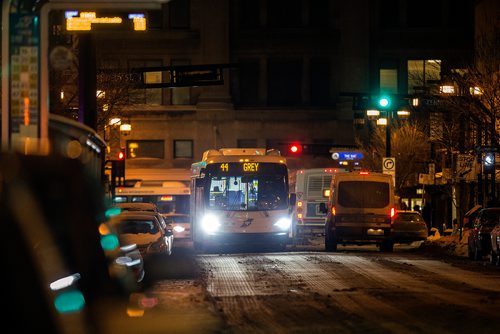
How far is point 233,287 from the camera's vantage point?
19.5 metres

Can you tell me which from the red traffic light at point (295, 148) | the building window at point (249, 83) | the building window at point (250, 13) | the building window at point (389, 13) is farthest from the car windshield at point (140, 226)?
the building window at point (389, 13)

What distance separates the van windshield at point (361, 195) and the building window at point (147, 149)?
37.0 m

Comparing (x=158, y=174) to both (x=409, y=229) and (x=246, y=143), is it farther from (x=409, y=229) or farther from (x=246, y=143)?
(x=409, y=229)

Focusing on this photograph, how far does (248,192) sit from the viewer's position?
35875 mm

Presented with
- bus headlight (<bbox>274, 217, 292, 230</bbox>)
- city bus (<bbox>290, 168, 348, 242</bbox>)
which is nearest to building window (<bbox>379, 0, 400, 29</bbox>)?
city bus (<bbox>290, 168, 348, 242</bbox>)

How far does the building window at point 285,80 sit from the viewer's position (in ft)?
234

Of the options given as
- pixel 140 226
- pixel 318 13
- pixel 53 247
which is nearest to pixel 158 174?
pixel 318 13

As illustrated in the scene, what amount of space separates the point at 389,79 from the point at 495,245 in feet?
144

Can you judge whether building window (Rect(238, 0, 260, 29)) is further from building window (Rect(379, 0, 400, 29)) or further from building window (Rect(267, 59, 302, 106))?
building window (Rect(379, 0, 400, 29))

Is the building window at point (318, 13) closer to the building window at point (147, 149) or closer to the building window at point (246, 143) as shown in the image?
the building window at point (246, 143)

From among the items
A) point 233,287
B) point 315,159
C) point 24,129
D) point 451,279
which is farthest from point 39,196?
point 315,159

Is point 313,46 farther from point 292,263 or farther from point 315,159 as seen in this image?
point 292,263

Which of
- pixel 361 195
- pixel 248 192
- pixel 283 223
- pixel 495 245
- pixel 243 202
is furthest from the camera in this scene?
pixel 248 192

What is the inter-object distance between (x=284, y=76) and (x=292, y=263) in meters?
46.2
